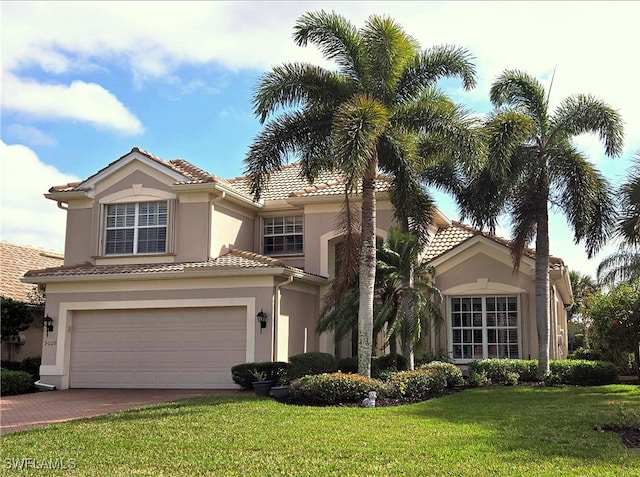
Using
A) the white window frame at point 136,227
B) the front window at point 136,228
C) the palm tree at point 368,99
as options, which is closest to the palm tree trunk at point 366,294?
the palm tree at point 368,99

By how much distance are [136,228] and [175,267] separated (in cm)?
256

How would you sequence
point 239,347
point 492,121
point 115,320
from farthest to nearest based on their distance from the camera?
1. point 115,320
2. point 239,347
3. point 492,121

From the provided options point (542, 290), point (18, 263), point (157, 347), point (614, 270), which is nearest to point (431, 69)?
point (542, 290)

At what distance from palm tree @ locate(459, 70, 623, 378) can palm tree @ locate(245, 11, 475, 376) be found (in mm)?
2812

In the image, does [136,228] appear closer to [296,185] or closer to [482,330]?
[296,185]

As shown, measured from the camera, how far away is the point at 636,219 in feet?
59.7

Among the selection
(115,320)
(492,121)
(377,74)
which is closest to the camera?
(377,74)

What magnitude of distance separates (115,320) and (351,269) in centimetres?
796

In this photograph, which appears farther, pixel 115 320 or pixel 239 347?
pixel 115 320

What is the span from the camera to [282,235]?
2331 cm

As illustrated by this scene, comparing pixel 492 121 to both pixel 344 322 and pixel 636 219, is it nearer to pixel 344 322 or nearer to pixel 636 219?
pixel 636 219

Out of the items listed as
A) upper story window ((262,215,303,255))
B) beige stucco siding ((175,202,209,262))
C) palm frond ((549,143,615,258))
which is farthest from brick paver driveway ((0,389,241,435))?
palm frond ((549,143,615,258))

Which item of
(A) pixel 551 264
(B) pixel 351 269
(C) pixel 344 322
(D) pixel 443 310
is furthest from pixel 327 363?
(A) pixel 551 264

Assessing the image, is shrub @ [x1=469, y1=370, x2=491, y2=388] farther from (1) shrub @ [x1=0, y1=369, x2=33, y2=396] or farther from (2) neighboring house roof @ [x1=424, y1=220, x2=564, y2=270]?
(1) shrub @ [x1=0, y1=369, x2=33, y2=396]
